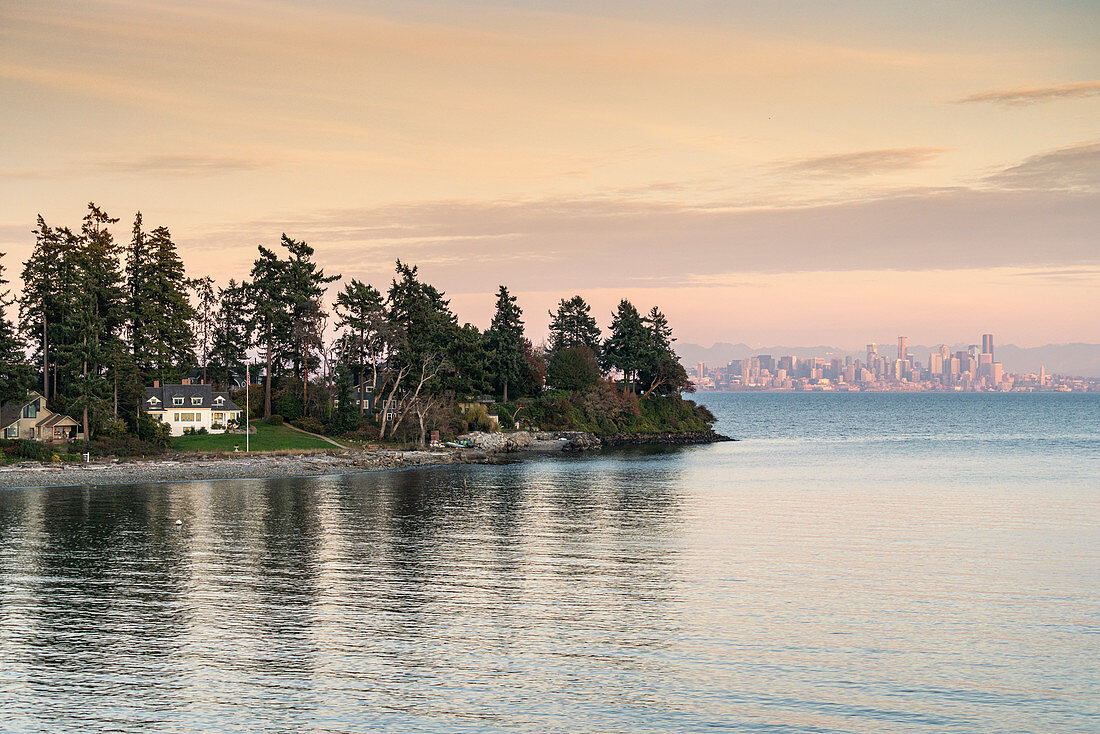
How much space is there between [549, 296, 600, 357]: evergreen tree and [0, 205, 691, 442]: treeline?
57.6ft

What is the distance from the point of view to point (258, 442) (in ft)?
350

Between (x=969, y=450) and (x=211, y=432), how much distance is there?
10112 cm

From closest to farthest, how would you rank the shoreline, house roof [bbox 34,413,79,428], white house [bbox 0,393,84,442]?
1. the shoreline
2. white house [bbox 0,393,84,442]
3. house roof [bbox 34,413,79,428]

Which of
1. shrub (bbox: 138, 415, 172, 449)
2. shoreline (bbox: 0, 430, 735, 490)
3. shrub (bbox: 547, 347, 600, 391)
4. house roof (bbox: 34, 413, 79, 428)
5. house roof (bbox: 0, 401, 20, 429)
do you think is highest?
shrub (bbox: 547, 347, 600, 391)

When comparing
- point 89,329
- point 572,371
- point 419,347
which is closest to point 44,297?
point 89,329

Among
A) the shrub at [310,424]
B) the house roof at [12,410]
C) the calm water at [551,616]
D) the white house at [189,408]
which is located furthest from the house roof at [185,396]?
the calm water at [551,616]

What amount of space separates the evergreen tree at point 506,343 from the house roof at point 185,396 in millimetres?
41904

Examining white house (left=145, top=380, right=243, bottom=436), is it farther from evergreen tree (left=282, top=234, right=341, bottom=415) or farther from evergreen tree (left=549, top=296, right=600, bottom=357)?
evergreen tree (left=549, top=296, right=600, bottom=357)

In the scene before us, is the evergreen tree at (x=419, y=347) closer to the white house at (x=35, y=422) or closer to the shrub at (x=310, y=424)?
the shrub at (x=310, y=424)

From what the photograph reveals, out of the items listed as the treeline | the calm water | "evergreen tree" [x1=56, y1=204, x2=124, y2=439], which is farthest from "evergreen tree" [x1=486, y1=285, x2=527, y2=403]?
the calm water

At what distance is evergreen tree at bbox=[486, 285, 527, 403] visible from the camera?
484 feet

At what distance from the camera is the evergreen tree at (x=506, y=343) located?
484 ft

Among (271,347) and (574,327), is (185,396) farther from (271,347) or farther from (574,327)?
(574,327)

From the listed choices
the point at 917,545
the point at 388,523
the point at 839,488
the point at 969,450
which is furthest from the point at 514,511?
the point at 969,450
